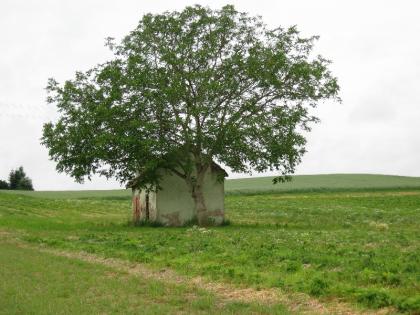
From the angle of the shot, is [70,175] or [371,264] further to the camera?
[70,175]

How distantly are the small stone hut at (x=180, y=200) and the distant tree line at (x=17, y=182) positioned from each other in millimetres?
76220

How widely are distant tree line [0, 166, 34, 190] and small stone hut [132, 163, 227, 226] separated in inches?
3001

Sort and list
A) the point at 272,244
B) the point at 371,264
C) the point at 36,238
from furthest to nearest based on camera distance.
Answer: the point at 36,238 → the point at 272,244 → the point at 371,264

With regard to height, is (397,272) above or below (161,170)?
below

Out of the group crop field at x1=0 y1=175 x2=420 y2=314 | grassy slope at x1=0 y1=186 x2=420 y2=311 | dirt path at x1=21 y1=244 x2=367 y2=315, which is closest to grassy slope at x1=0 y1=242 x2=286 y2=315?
crop field at x1=0 y1=175 x2=420 y2=314

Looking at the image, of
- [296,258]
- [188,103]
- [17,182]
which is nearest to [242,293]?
[296,258]

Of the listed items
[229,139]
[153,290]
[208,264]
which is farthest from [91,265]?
[229,139]

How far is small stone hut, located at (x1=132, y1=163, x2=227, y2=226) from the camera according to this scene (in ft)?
146

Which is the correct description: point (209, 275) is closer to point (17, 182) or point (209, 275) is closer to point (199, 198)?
point (199, 198)

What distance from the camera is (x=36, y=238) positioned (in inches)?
1232

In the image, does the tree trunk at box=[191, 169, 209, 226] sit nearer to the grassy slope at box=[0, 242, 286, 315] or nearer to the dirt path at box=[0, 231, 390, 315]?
the dirt path at box=[0, 231, 390, 315]

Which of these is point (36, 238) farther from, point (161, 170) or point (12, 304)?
point (12, 304)

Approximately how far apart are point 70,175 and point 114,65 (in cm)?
794

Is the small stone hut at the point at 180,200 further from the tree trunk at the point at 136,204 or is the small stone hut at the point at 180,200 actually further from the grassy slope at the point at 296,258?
the grassy slope at the point at 296,258
